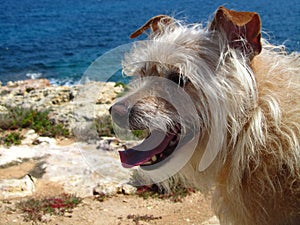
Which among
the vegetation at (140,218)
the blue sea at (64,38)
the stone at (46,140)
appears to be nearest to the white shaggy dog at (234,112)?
the vegetation at (140,218)

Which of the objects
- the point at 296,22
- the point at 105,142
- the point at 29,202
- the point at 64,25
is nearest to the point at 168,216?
the point at 29,202

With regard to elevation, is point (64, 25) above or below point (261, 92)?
below

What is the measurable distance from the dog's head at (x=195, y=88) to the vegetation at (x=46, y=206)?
264 cm

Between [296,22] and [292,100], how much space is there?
99.7 ft

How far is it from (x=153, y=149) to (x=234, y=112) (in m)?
0.67

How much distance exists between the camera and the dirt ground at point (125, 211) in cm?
543

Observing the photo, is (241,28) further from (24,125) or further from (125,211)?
(24,125)

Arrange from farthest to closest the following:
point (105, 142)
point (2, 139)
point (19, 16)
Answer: point (19, 16), point (2, 139), point (105, 142)

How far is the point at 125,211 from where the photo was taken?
19.0ft

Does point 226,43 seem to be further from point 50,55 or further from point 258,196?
point 50,55

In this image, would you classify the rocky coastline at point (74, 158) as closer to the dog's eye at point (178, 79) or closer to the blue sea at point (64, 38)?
the dog's eye at point (178, 79)

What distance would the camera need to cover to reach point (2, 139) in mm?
8625

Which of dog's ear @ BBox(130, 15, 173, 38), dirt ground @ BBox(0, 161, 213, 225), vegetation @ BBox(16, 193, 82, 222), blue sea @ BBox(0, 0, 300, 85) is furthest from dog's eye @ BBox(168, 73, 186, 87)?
blue sea @ BBox(0, 0, 300, 85)

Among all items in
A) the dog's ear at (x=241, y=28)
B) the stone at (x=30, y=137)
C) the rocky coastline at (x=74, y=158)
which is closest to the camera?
the dog's ear at (x=241, y=28)
